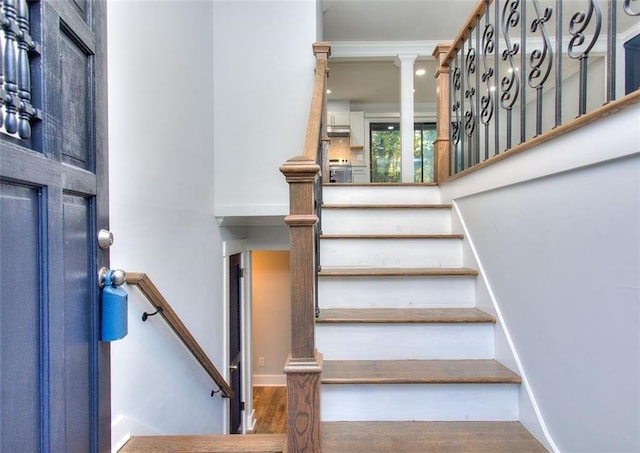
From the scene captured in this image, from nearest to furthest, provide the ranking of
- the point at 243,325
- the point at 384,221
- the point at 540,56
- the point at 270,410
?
the point at 540,56, the point at 384,221, the point at 243,325, the point at 270,410

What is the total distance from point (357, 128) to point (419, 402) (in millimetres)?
6873

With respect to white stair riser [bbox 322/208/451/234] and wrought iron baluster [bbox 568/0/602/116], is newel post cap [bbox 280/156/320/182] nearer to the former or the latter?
wrought iron baluster [bbox 568/0/602/116]

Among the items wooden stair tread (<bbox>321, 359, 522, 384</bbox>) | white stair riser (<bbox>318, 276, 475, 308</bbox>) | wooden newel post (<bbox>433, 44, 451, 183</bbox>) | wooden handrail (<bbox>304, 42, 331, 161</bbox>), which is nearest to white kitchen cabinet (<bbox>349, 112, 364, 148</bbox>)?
wooden newel post (<bbox>433, 44, 451, 183</bbox>)

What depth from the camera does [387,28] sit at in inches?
169

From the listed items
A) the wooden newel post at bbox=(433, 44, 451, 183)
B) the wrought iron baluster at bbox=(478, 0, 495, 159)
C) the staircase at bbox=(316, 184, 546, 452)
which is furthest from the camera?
the wooden newel post at bbox=(433, 44, 451, 183)

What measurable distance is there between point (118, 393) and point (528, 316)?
1.64 meters

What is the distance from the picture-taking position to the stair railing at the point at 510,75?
108 cm

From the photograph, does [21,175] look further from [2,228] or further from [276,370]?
[276,370]

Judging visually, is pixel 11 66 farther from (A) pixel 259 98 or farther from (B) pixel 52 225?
(A) pixel 259 98

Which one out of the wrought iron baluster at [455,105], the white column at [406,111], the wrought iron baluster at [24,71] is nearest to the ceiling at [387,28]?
the white column at [406,111]

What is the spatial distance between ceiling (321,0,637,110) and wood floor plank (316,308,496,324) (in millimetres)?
3481

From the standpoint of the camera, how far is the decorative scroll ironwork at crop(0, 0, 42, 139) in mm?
689

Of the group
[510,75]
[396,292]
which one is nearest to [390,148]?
[510,75]

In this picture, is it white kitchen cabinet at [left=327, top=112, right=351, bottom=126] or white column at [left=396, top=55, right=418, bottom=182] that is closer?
white column at [left=396, top=55, right=418, bottom=182]
